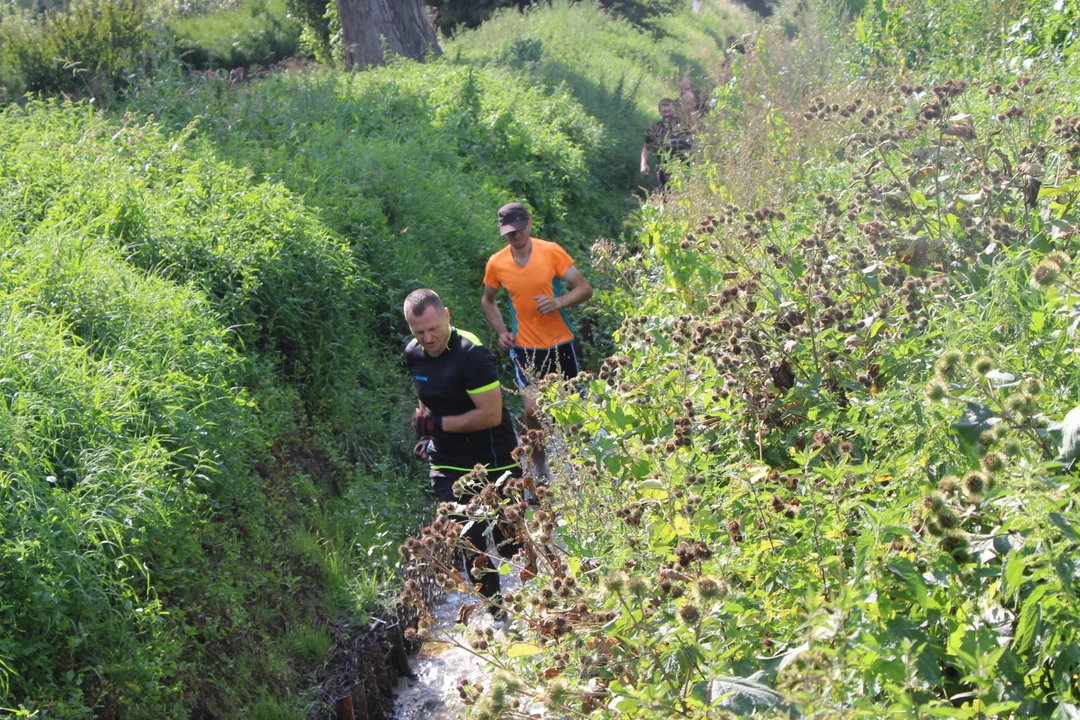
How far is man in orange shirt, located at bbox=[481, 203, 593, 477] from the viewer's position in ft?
24.2

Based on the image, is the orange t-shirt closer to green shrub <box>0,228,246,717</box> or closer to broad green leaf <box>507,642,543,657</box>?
green shrub <box>0,228,246,717</box>

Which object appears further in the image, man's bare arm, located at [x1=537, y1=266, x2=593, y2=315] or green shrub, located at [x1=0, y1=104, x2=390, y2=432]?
man's bare arm, located at [x1=537, y1=266, x2=593, y2=315]

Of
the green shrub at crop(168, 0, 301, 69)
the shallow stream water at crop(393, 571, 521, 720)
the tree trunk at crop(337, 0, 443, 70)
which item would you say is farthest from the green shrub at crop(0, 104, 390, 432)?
the green shrub at crop(168, 0, 301, 69)

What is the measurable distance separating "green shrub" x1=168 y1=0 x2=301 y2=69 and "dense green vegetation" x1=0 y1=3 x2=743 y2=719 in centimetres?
1403

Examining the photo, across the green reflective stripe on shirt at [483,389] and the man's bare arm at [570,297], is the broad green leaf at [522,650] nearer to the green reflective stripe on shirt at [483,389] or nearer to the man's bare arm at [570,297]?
the green reflective stripe on shirt at [483,389]

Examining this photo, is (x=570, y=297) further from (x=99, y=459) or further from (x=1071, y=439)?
(x=1071, y=439)

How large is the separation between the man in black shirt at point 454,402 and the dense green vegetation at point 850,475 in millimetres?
974

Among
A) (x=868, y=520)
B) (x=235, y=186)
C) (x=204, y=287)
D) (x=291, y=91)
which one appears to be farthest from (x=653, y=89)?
(x=868, y=520)

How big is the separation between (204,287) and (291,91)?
6.78m

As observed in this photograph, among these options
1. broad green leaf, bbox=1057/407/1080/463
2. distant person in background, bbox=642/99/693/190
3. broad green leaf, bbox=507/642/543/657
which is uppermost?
broad green leaf, bbox=1057/407/1080/463

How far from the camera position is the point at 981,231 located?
392cm

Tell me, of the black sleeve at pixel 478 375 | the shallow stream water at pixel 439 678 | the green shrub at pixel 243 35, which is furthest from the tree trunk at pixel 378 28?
the shallow stream water at pixel 439 678

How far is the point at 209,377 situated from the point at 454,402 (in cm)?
150

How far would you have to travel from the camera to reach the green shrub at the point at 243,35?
25373mm
